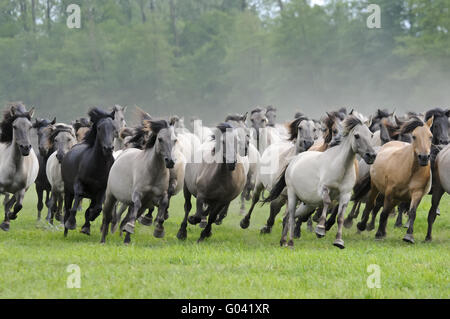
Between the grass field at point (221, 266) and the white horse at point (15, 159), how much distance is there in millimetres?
852

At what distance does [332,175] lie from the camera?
34.4ft

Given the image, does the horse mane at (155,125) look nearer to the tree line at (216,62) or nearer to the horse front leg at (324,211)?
the horse front leg at (324,211)

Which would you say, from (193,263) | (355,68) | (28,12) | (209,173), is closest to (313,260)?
(193,263)

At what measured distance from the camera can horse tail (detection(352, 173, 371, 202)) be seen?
13.1m

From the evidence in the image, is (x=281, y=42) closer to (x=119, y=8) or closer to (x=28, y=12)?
(x=119, y=8)

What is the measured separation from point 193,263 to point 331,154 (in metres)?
3.07

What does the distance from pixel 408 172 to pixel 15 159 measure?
7.28 metres

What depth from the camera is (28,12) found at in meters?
63.9

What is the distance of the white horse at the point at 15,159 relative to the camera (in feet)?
41.5

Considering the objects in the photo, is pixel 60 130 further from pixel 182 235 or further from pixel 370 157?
pixel 370 157

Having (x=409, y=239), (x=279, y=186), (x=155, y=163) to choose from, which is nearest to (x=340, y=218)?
(x=409, y=239)

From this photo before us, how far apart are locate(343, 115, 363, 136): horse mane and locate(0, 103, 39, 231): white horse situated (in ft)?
19.1

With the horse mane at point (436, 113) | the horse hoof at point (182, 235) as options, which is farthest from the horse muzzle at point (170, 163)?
the horse mane at point (436, 113)

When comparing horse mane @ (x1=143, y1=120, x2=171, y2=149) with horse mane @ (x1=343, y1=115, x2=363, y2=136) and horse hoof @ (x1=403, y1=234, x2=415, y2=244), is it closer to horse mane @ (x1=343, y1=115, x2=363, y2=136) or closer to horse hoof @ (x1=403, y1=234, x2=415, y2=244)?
horse mane @ (x1=343, y1=115, x2=363, y2=136)
